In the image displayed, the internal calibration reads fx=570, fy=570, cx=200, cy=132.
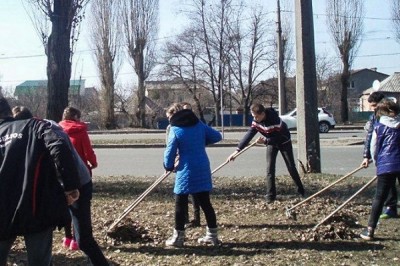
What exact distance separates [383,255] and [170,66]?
46.4 m

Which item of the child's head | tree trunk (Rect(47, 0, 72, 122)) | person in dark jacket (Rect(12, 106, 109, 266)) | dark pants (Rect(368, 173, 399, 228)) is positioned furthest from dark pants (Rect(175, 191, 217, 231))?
tree trunk (Rect(47, 0, 72, 122))

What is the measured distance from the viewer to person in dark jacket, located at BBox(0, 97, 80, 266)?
155 inches

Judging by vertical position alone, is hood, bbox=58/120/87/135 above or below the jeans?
above

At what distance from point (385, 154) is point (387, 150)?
5cm

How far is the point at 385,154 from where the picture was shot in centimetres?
637

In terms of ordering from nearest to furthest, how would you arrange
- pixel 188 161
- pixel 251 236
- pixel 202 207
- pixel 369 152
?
pixel 188 161, pixel 202 207, pixel 251 236, pixel 369 152

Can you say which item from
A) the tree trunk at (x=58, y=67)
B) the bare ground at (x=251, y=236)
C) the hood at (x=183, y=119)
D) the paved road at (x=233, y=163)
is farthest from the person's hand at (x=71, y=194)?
the paved road at (x=233, y=163)

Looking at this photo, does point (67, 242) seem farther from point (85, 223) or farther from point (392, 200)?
point (392, 200)

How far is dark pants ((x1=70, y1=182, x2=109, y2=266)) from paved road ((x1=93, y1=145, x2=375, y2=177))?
27.5 feet

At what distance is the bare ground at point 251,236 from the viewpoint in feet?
19.1

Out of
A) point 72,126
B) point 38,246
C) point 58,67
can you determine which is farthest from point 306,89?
point 38,246

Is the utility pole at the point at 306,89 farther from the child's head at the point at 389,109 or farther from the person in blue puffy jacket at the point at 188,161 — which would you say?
the person in blue puffy jacket at the point at 188,161

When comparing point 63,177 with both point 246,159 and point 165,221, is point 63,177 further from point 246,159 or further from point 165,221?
point 246,159

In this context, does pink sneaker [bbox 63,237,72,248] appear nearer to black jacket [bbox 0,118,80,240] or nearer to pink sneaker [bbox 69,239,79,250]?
pink sneaker [bbox 69,239,79,250]
